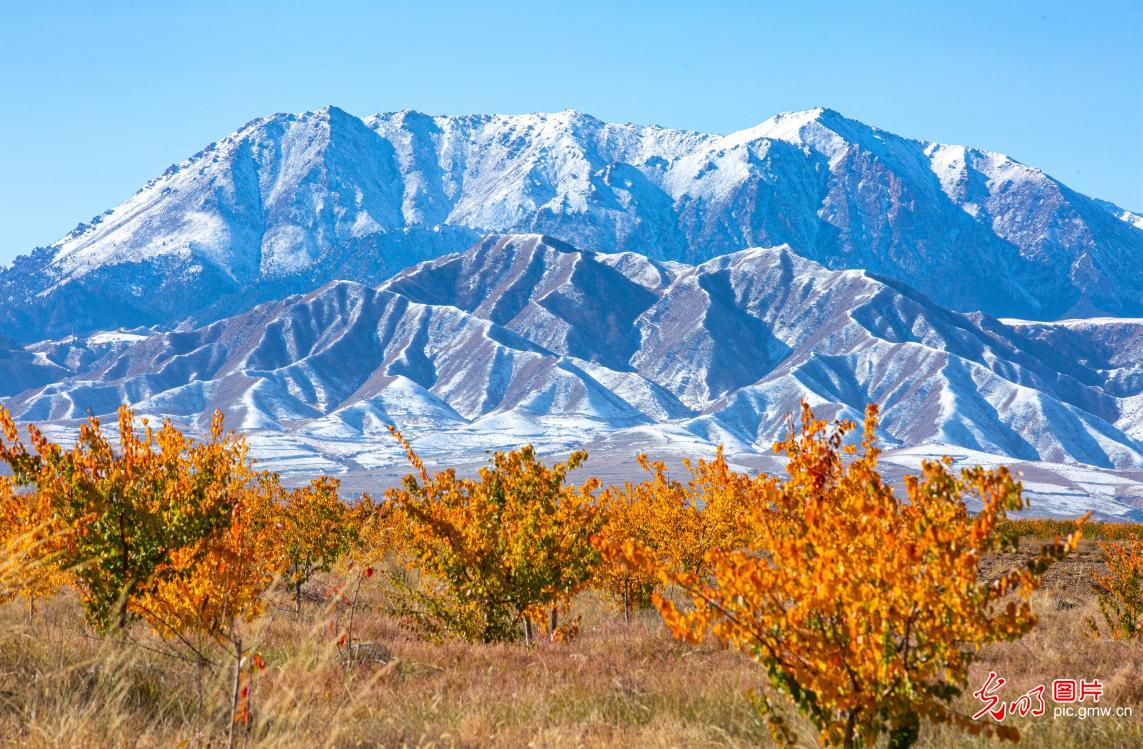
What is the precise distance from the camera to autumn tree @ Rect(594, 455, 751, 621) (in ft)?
65.4

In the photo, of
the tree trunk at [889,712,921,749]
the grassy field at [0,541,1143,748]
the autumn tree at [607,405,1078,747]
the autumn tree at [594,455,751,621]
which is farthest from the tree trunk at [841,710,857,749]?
the autumn tree at [594,455,751,621]

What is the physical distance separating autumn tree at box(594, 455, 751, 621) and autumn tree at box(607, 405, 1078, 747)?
505 inches

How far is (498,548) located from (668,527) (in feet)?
29.7

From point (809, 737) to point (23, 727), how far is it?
5.72 m

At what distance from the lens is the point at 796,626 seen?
6.02 meters

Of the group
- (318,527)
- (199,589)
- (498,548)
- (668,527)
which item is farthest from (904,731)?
(318,527)

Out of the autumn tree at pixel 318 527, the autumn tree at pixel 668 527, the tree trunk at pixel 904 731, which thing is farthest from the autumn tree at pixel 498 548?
the autumn tree at pixel 318 527

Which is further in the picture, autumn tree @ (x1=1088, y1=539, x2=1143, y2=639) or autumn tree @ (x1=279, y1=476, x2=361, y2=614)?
autumn tree @ (x1=279, y1=476, x2=361, y2=614)

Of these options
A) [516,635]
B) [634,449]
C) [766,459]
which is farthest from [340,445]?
[516,635]

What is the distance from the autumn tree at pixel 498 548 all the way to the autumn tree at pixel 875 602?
307 inches

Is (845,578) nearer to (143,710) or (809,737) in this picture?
(809,737)

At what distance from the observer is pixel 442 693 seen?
9.88m

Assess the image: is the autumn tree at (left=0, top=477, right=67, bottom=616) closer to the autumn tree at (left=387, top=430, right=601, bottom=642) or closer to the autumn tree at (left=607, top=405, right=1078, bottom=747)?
the autumn tree at (left=387, top=430, right=601, bottom=642)

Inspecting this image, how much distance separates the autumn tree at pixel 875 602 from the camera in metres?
5.63
